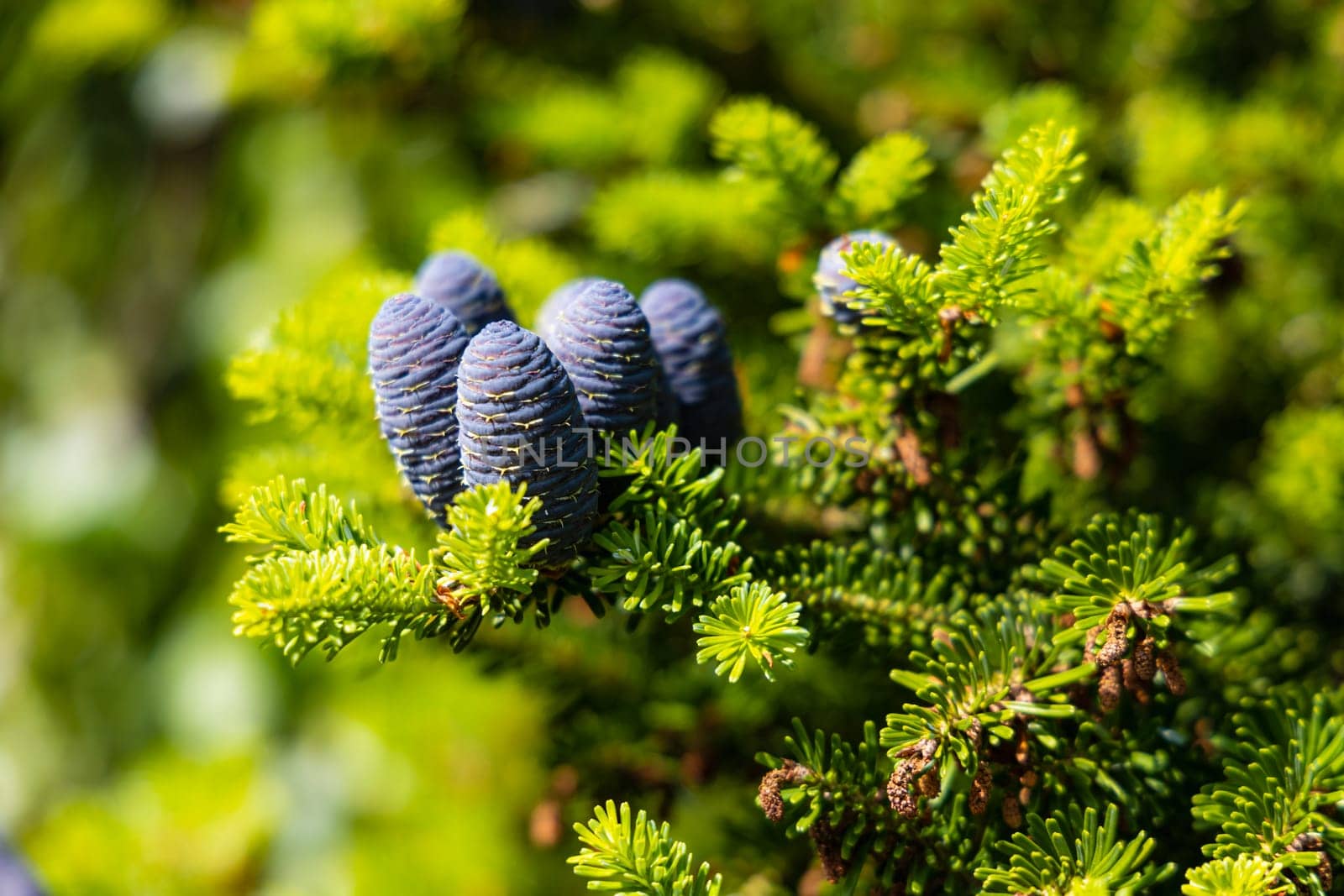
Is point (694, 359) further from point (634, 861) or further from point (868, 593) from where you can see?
point (634, 861)

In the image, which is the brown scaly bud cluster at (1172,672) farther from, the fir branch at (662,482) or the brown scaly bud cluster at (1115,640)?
the fir branch at (662,482)

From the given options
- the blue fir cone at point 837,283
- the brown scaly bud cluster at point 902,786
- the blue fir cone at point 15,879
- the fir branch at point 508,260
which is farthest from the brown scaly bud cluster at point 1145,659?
the blue fir cone at point 15,879

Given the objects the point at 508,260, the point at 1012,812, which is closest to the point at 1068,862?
the point at 1012,812

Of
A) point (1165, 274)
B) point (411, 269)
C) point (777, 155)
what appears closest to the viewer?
point (1165, 274)

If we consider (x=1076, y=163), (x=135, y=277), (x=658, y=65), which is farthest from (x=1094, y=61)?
(x=135, y=277)

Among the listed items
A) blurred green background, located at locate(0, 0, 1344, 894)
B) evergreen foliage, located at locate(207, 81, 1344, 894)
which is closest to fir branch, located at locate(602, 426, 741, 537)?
evergreen foliage, located at locate(207, 81, 1344, 894)

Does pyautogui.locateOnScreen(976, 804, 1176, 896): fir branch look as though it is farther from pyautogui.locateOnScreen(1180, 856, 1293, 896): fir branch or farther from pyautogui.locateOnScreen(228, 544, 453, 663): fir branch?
pyautogui.locateOnScreen(228, 544, 453, 663): fir branch

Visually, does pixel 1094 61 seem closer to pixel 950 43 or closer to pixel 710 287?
pixel 950 43
